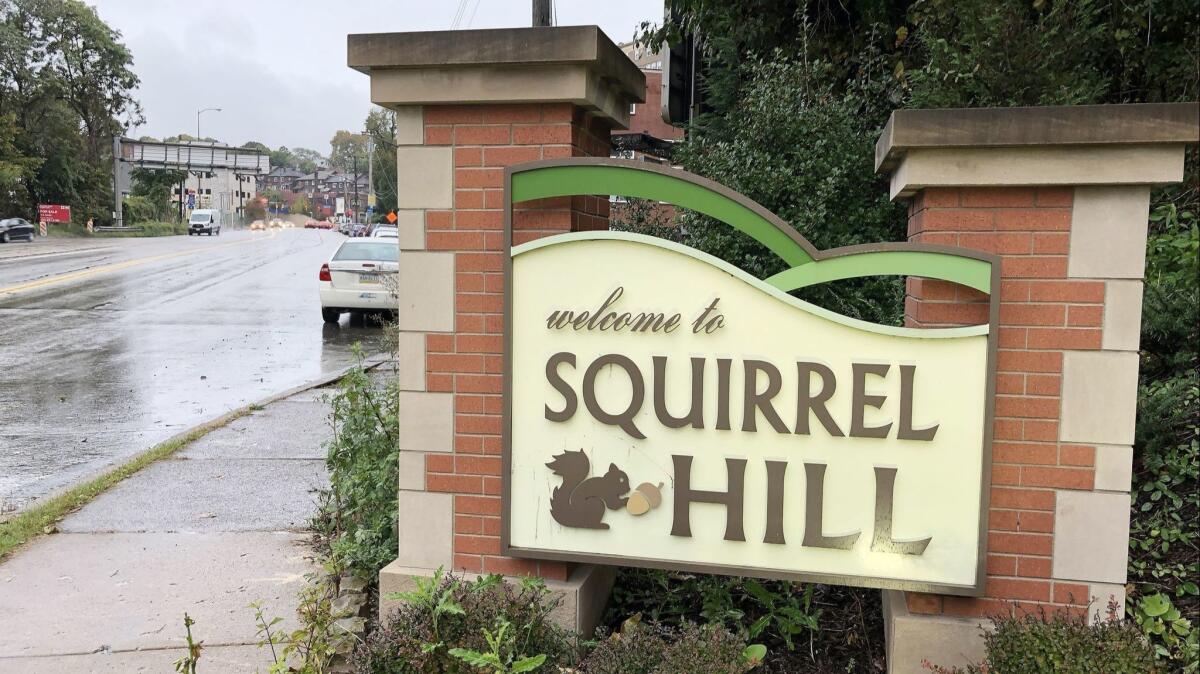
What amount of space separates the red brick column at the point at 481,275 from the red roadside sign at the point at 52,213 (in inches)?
2345

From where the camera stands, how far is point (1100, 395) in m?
3.26

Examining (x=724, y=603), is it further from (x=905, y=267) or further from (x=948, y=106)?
(x=948, y=106)

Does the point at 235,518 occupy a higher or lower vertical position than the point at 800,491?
lower

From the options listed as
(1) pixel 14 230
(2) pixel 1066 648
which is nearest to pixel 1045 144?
(2) pixel 1066 648

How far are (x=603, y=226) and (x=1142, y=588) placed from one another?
8.40 ft

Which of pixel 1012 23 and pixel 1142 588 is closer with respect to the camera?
pixel 1142 588

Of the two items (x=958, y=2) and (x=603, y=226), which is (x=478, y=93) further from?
(x=958, y=2)

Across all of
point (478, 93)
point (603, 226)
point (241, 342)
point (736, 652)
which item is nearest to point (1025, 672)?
point (736, 652)

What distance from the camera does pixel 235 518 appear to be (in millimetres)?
5824

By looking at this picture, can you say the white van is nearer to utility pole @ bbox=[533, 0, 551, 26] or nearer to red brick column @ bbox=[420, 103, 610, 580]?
utility pole @ bbox=[533, 0, 551, 26]

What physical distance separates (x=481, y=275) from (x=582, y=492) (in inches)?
35.7

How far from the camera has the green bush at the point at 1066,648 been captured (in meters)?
2.91

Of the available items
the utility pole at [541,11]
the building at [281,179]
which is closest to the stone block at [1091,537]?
the utility pole at [541,11]

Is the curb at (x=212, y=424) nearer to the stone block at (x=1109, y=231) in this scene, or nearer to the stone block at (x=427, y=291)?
the stone block at (x=427, y=291)
